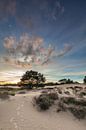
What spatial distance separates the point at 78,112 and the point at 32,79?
65.9m

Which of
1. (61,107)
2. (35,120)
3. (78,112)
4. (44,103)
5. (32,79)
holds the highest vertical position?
(32,79)

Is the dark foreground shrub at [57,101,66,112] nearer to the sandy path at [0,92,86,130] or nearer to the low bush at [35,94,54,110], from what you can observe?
the sandy path at [0,92,86,130]

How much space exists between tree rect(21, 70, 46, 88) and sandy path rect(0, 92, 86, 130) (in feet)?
205

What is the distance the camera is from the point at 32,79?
80.1 m

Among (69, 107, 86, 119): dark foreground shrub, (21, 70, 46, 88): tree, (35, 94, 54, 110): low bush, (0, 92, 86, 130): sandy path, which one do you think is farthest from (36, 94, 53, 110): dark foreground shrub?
(21, 70, 46, 88): tree

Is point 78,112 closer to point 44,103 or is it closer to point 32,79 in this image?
point 44,103

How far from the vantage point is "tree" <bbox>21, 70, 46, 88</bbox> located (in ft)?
260

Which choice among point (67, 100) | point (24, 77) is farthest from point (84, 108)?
point (24, 77)

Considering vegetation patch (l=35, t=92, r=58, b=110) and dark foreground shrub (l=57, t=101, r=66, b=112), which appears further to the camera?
vegetation patch (l=35, t=92, r=58, b=110)

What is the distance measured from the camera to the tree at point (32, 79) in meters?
79.1

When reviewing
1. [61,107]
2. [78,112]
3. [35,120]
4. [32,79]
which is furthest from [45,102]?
[32,79]

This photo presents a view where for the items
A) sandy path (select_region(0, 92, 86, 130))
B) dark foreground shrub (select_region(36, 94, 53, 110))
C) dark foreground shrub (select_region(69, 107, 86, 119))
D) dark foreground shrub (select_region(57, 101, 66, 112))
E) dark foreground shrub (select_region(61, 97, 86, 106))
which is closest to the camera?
sandy path (select_region(0, 92, 86, 130))

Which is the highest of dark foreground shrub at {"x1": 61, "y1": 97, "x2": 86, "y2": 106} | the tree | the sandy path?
the tree

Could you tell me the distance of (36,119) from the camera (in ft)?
44.5
